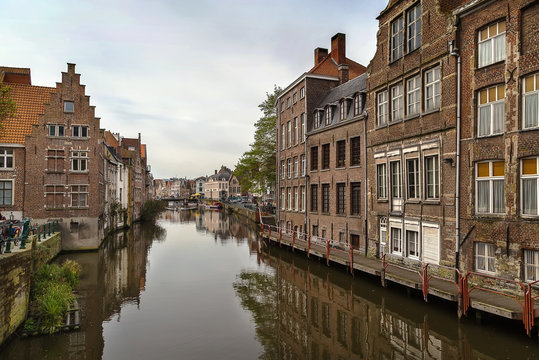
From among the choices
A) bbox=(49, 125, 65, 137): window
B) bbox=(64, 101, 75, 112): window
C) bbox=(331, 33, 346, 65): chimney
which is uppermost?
bbox=(331, 33, 346, 65): chimney

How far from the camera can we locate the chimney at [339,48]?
31478mm

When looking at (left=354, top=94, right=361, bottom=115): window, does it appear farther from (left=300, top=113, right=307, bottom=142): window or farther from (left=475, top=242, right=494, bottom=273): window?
(left=475, top=242, right=494, bottom=273): window

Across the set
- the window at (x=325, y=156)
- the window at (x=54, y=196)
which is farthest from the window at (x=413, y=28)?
the window at (x=54, y=196)

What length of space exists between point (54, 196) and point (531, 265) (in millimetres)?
27769

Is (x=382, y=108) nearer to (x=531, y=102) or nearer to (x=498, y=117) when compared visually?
(x=498, y=117)

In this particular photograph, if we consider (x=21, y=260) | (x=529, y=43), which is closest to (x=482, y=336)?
(x=529, y=43)

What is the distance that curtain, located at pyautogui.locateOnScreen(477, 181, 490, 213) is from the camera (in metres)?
13.1

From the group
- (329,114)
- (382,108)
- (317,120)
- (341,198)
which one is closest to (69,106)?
(317,120)

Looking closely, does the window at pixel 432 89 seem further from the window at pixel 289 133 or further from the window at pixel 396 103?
the window at pixel 289 133

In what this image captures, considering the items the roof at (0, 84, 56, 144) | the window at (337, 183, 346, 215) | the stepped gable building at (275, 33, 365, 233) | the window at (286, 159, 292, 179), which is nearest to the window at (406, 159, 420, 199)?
the window at (337, 183, 346, 215)

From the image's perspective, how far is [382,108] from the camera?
19.4 metres

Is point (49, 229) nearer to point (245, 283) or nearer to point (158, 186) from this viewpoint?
point (245, 283)

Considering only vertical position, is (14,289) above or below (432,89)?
below

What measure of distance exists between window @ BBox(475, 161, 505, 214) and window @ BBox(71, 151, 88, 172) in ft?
82.5
